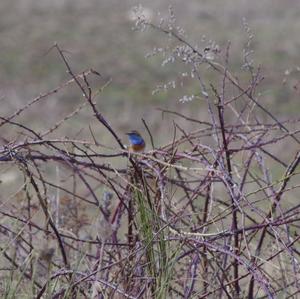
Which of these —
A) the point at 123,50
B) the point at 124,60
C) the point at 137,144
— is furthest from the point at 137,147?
the point at 123,50

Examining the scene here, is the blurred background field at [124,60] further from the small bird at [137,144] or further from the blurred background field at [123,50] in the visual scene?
the small bird at [137,144]

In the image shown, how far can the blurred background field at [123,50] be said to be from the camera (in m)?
14.7

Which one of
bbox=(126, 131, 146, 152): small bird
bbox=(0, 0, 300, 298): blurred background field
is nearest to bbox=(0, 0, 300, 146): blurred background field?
bbox=(0, 0, 300, 298): blurred background field

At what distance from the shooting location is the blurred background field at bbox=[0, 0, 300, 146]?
1472cm

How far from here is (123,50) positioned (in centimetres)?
2031

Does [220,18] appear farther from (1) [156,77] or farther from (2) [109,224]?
(2) [109,224]

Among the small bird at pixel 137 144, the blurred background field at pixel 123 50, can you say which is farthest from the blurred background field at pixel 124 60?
the small bird at pixel 137 144

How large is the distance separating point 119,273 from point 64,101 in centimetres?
1333

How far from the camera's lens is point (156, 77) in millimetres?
17938

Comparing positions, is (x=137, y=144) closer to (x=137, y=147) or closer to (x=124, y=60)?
(x=137, y=147)

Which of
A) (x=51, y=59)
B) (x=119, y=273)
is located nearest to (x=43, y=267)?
(x=119, y=273)

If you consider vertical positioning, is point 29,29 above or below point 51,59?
above

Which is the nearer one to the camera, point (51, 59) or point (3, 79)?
point (3, 79)

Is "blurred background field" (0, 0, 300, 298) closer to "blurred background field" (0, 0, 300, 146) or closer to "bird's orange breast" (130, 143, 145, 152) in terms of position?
"blurred background field" (0, 0, 300, 146)
